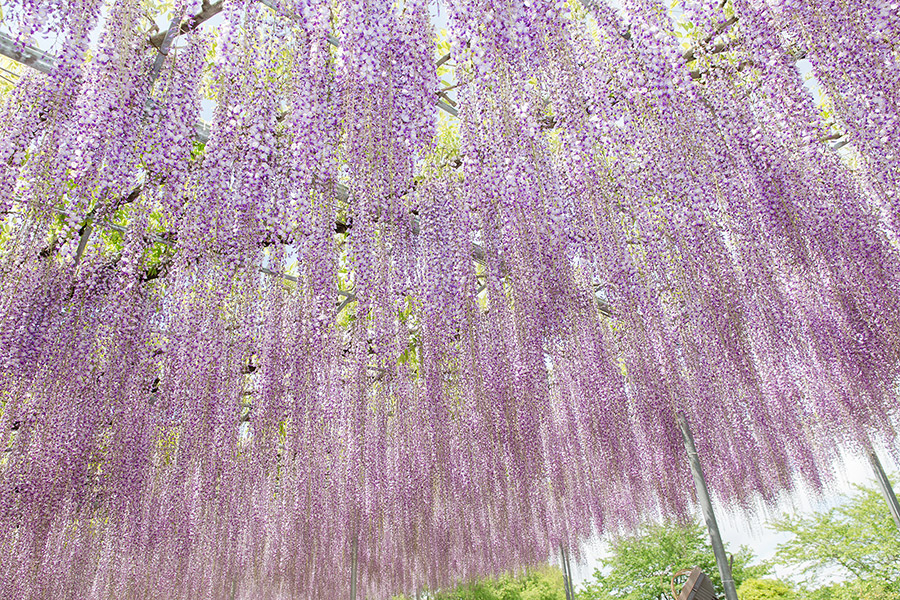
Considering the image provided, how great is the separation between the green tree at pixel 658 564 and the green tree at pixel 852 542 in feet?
8.99

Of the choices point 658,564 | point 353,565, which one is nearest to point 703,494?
point 353,565

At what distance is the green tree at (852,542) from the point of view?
10.9 metres

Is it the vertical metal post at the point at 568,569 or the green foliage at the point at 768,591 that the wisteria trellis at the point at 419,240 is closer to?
the vertical metal post at the point at 568,569

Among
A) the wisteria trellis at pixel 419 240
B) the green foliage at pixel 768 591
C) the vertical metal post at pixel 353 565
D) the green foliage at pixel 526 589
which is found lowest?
the green foliage at pixel 768 591

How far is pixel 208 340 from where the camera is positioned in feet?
14.8

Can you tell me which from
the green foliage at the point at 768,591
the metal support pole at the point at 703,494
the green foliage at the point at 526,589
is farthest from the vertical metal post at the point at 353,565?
the green foliage at the point at 768,591

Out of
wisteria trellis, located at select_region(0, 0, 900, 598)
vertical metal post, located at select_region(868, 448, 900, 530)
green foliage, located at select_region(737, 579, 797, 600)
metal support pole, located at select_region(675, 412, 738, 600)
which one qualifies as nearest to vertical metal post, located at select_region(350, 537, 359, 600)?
wisteria trellis, located at select_region(0, 0, 900, 598)

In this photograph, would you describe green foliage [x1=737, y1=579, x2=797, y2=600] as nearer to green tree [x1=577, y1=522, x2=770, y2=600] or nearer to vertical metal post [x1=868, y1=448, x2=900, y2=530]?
green tree [x1=577, y1=522, x2=770, y2=600]

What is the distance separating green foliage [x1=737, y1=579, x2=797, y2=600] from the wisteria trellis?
7.23 metres

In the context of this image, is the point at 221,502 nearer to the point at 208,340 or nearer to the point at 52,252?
the point at 208,340

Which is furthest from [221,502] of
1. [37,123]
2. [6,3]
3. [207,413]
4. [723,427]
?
[723,427]

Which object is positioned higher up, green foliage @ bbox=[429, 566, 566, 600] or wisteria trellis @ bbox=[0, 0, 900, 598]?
wisteria trellis @ bbox=[0, 0, 900, 598]

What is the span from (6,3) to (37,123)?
1.06 metres

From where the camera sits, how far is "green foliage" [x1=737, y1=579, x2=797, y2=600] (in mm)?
11719
